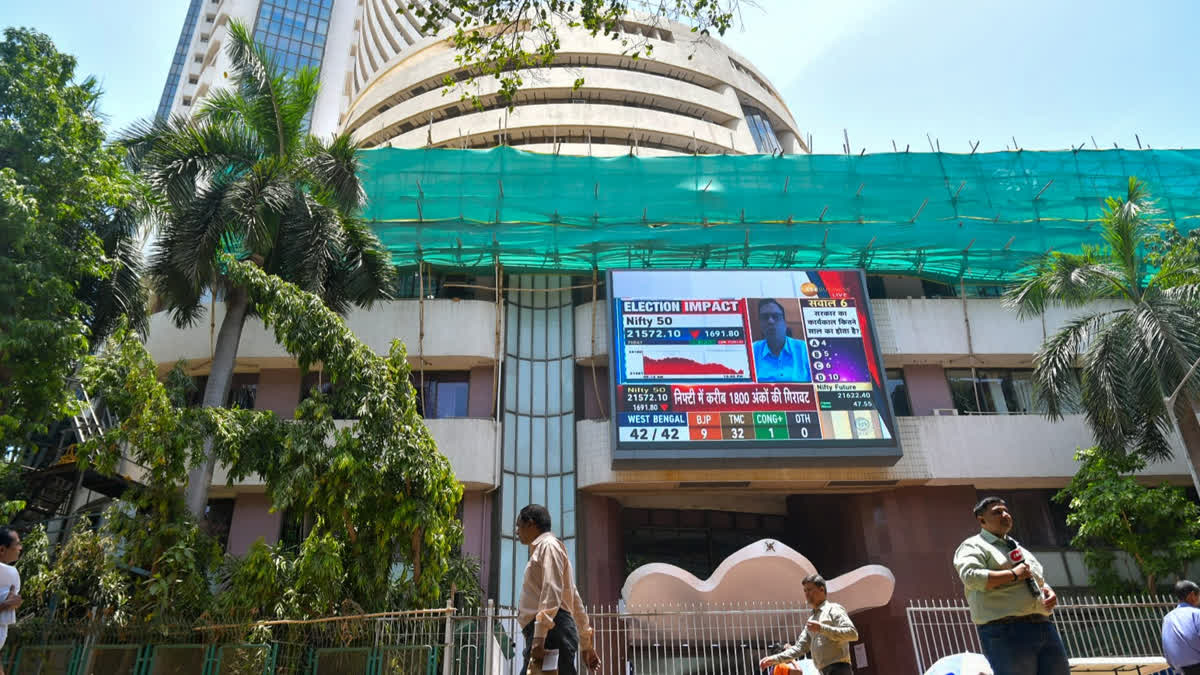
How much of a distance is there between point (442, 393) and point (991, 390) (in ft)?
41.7

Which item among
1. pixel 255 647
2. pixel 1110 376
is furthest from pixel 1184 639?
pixel 255 647

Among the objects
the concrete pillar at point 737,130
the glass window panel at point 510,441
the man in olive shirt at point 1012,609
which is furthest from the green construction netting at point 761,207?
the man in olive shirt at point 1012,609

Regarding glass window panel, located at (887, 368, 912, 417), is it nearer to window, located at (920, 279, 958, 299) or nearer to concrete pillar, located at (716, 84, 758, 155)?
window, located at (920, 279, 958, 299)

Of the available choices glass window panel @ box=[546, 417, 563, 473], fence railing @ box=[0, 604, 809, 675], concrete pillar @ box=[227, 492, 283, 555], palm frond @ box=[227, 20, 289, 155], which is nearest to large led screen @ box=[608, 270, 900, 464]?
glass window panel @ box=[546, 417, 563, 473]

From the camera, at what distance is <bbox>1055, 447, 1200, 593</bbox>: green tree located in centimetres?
1338

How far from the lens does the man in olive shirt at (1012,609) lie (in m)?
4.02

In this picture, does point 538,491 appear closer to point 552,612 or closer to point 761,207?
point 761,207

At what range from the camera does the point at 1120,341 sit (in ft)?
44.5

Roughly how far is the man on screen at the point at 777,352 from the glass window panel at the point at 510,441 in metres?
5.34

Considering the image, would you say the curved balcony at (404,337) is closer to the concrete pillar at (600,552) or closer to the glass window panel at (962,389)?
the concrete pillar at (600,552)

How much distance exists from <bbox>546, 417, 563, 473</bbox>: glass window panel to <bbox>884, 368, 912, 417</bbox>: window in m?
7.55

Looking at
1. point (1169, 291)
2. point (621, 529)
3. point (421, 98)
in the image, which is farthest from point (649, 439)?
point (421, 98)

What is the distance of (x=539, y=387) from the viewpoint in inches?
696

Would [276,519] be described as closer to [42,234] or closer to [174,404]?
[174,404]
